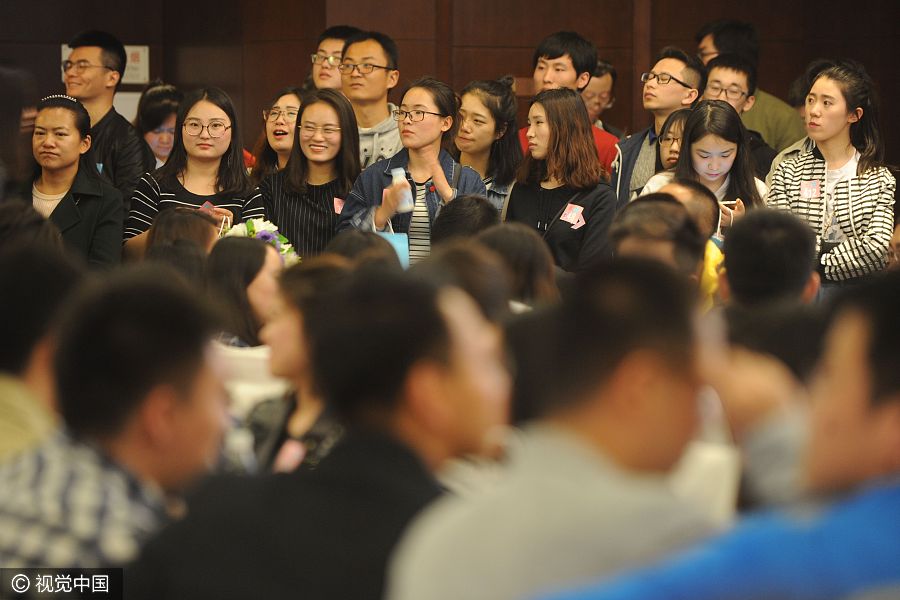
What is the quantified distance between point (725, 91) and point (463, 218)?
7.63 feet

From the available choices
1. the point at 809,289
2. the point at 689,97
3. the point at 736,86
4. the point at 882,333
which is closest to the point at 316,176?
the point at 689,97

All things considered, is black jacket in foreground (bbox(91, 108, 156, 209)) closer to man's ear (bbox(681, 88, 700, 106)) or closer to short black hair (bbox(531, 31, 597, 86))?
short black hair (bbox(531, 31, 597, 86))

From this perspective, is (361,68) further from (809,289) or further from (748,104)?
(809,289)

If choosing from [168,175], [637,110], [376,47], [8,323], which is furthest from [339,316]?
[637,110]

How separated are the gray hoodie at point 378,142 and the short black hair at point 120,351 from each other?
417cm

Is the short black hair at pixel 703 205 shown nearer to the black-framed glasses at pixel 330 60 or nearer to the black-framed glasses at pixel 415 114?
the black-framed glasses at pixel 415 114

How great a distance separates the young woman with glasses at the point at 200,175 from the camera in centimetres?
508

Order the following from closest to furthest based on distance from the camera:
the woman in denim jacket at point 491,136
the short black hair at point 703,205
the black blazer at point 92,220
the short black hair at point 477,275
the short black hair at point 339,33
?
the short black hair at point 477,275
the short black hair at point 703,205
the black blazer at point 92,220
the woman in denim jacket at point 491,136
the short black hair at point 339,33

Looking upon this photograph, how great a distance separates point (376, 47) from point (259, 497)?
4719 millimetres

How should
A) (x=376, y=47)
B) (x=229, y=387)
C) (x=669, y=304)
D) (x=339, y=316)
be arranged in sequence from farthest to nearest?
(x=376, y=47)
(x=229, y=387)
(x=339, y=316)
(x=669, y=304)

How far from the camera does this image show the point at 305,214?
5215mm

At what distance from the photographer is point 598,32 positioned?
781 centimetres

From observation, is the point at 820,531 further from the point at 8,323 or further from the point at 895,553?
the point at 8,323

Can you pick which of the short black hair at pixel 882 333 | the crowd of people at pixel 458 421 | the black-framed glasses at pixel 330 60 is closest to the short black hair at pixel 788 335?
the crowd of people at pixel 458 421
